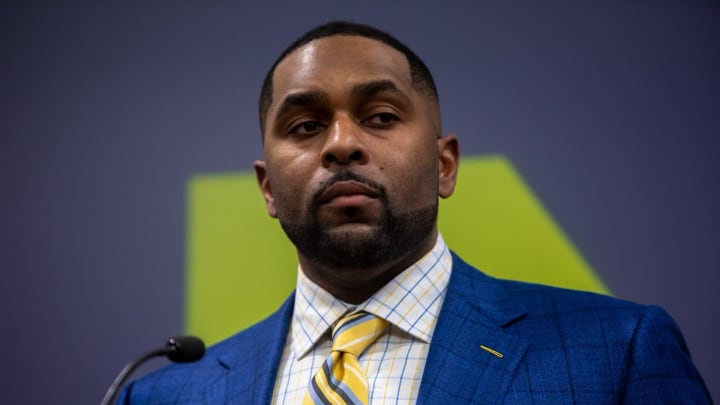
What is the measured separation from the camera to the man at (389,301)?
3.77 feet

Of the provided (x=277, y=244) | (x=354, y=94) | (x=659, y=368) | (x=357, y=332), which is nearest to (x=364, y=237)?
(x=357, y=332)

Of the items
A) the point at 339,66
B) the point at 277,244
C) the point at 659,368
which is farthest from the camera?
the point at 277,244

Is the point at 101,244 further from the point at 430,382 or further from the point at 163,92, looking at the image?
the point at 430,382

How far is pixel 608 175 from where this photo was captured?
1.78m

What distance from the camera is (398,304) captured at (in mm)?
1316

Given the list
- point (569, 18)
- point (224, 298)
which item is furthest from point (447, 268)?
point (569, 18)

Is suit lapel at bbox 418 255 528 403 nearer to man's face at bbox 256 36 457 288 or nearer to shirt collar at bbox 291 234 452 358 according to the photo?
shirt collar at bbox 291 234 452 358

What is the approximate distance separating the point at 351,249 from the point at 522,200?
2.45ft

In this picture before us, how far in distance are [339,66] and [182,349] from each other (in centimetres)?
71

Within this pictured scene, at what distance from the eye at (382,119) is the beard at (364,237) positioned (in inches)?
6.1

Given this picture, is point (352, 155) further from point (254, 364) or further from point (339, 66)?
point (254, 364)

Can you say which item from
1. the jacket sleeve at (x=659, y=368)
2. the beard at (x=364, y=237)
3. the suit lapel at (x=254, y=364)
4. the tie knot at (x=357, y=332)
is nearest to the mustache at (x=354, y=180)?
the beard at (x=364, y=237)

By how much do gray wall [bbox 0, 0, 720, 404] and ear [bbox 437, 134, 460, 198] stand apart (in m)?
0.36

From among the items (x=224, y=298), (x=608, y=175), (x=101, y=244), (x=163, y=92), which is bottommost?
(x=224, y=298)
